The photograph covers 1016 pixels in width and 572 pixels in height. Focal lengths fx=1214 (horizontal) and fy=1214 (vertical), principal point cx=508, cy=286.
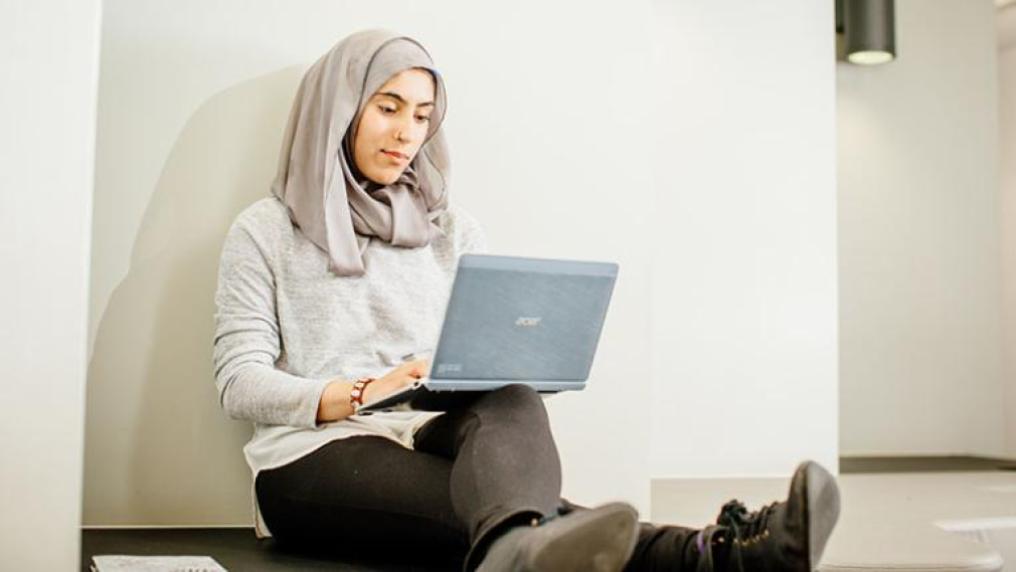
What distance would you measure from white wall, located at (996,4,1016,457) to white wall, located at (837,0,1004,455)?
88 millimetres

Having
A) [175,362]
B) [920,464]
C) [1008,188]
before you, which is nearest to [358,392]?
[175,362]

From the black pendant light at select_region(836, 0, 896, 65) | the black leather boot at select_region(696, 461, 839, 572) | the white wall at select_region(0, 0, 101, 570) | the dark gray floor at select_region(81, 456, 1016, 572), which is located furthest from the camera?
the black pendant light at select_region(836, 0, 896, 65)

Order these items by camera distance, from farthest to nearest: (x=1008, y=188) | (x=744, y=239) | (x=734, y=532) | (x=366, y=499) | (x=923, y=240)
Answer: (x=1008, y=188) → (x=923, y=240) → (x=744, y=239) → (x=366, y=499) → (x=734, y=532)

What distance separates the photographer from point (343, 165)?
7.22 ft

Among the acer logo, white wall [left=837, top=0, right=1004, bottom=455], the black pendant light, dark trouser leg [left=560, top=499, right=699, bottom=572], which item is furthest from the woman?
white wall [left=837, top=0, right=1004, bottom=455]

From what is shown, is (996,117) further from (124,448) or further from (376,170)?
(124,448)

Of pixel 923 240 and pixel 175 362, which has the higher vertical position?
pixel 923 240

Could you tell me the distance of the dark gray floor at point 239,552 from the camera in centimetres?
187

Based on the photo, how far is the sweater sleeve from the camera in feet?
6.42

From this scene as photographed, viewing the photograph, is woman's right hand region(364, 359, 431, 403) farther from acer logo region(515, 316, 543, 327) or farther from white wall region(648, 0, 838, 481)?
white wall region(648, 0, 838, 481)

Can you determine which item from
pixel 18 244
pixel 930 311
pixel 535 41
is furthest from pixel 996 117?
pixel 18 244

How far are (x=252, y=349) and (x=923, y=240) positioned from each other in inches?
148

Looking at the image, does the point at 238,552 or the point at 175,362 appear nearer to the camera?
the point at 238,552

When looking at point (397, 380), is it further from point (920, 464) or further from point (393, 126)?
point (920, 464)
